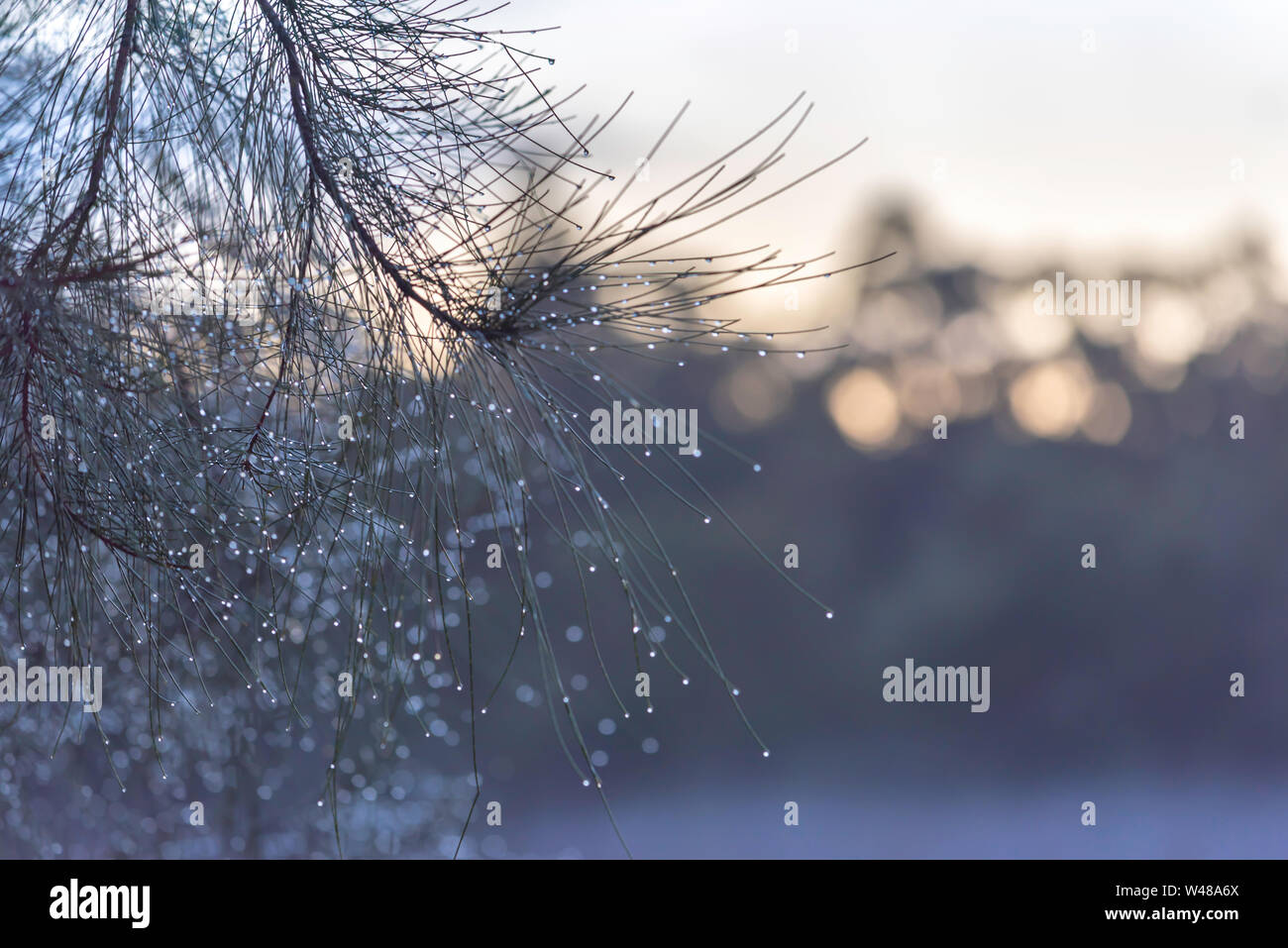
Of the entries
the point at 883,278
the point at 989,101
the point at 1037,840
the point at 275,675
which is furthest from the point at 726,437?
the point at 1037,840

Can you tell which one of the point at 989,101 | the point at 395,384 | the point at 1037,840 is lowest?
the point at 1037,840

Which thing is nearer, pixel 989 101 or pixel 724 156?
pixel 724 156

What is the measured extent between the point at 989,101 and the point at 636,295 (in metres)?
7.40

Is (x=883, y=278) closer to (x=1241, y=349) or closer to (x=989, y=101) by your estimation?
(x=989, y=101)

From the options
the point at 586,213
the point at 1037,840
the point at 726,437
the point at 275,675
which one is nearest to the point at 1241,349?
the point at 726,437

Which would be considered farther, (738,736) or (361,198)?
(738,736)

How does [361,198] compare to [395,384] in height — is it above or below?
above

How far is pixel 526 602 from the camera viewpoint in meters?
0.81

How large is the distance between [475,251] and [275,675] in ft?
7.53

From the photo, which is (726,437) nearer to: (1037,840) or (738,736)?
(738,736)

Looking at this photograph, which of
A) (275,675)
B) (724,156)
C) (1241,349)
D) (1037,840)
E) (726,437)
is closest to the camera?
(724,156)

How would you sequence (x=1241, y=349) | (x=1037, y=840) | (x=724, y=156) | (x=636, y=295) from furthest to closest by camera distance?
(x=1037, y=840) → (x=1241, y=349) → (x=636, y=295) → (x=724, y=156)

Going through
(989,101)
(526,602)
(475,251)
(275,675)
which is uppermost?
(989,101)

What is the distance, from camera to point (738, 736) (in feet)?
23.2
